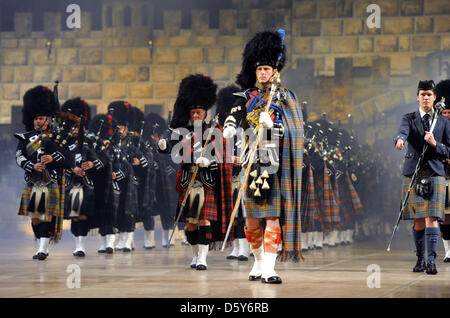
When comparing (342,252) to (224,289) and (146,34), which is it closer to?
(224,289)

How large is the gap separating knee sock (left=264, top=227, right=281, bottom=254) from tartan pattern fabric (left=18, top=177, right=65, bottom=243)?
375 cm

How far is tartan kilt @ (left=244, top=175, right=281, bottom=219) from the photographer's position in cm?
704

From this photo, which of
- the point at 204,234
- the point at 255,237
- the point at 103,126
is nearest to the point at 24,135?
the point at 103,126

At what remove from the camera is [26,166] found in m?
9.97

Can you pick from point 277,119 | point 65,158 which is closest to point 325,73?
point 65,158

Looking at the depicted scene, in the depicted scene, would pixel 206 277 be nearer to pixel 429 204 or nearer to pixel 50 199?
pixel 429 204

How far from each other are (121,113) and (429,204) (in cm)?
613

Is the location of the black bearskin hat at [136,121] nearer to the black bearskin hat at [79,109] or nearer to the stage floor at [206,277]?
the black bearskin hat at [79,109]

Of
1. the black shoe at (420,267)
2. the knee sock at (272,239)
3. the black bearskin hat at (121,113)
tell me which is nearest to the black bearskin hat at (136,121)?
the black bearskin hat at (121,113)

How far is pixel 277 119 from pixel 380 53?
14727 mm

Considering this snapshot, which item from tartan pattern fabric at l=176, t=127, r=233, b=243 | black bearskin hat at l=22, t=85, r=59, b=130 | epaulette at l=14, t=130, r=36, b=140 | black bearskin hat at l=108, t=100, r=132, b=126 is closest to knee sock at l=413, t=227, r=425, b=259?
tartan pattern fabric at l=176, t=127, r=233, b=243

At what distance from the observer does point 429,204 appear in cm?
807

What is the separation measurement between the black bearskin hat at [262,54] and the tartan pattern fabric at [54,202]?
3.34 meters

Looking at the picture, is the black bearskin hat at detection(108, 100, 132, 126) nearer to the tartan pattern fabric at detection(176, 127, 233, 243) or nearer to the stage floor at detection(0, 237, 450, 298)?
the stage floor at detection(0, 237, 450, 298)
